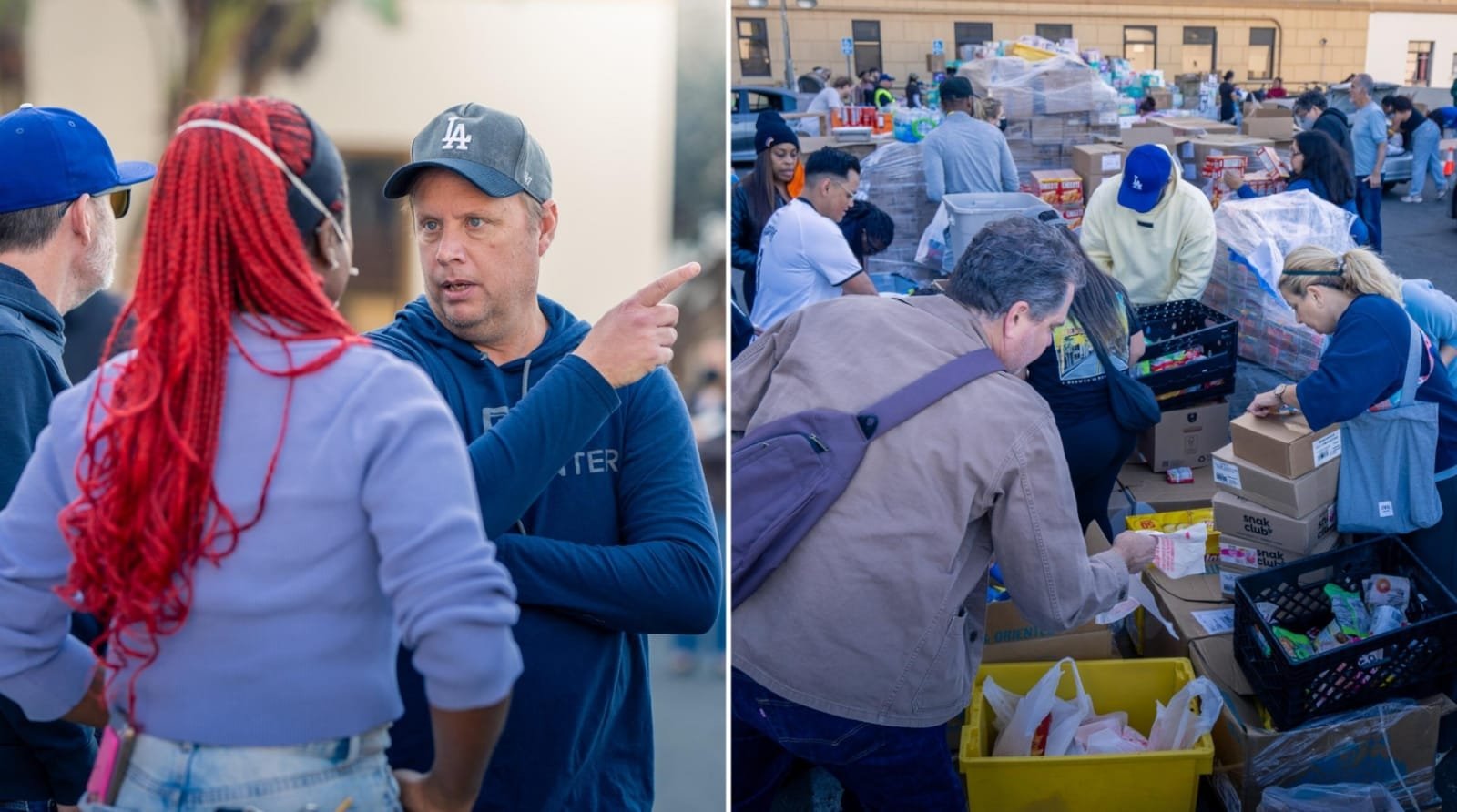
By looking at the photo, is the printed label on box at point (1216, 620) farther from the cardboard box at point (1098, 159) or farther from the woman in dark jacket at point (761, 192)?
the cardboard box at point (1098, 159)

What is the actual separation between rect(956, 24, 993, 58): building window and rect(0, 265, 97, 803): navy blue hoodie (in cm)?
2708

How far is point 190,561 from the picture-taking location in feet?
3.32

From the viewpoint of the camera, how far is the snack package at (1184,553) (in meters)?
3.33

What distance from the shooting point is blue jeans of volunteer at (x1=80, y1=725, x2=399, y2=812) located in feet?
3.43

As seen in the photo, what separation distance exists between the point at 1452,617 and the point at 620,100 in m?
2.23

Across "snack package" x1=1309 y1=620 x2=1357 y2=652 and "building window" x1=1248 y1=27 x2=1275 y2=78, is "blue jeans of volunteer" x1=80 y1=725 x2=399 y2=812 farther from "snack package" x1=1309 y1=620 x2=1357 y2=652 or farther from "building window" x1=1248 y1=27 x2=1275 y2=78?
"building window" x1=1248 y1=27 x2=1275 y2=78

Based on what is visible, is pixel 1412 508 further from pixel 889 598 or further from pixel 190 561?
pixel 190 561

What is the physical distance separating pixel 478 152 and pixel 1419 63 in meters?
31.4

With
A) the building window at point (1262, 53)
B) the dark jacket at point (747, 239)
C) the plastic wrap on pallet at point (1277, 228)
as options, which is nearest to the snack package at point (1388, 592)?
the plastic wrap on pallet at point (1277, 228)

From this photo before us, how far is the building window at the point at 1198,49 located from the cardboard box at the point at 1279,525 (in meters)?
27.7

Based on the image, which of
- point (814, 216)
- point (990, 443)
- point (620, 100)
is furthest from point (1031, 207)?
point (620, 100)

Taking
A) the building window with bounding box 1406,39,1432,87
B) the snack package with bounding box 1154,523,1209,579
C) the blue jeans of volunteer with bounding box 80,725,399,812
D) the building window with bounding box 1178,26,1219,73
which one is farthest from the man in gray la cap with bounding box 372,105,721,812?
the building window with bounding box 1406,39,1432,87

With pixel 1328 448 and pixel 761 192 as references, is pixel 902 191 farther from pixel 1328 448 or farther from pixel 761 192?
pixel 1328 448

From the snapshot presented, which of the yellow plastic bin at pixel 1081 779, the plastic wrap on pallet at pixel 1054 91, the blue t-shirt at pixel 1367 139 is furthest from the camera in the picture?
the blue t-shirt at pixel 1367 139
